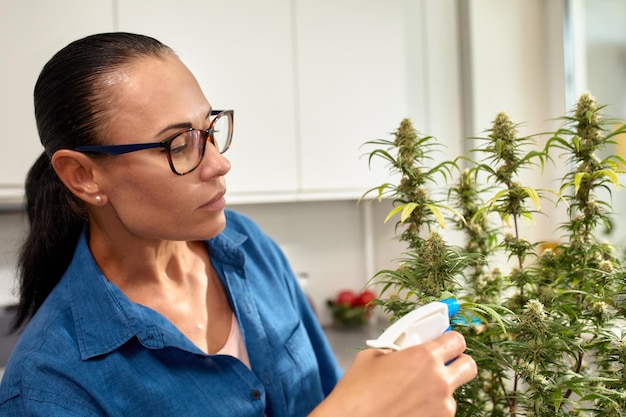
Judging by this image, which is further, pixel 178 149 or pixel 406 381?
pixel 178 149

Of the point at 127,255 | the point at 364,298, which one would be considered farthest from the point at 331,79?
the point at 127,255

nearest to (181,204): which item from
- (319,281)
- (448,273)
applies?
(448,273)

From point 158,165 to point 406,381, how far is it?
1.48 feet

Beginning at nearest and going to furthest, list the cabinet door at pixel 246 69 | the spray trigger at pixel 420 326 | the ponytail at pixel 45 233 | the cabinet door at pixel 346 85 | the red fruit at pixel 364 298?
the spray trigger at pixel 420 326 < the ponytail at pixel 45 233 < the cabinet door at pixel 246 69 < the cabinet door at pixel 346 85 < the red fruit at pixel 364 298

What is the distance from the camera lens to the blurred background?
174 centimetres

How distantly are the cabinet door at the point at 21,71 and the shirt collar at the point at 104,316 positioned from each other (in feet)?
2.88

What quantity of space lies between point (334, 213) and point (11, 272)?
1.34m

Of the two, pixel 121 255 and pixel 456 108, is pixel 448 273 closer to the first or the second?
pixel 121 255

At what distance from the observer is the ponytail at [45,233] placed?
955 mm

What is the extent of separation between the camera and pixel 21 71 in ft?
5.41

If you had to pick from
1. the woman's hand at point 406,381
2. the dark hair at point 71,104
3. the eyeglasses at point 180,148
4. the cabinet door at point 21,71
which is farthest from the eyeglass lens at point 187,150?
the cabinet door at point 21,71

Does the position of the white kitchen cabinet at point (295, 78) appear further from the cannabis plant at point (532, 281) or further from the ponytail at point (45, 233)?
the cannabis plant at point (532, 281)

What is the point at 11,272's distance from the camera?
6.44ft

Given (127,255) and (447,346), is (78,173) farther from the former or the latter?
(447,346)
